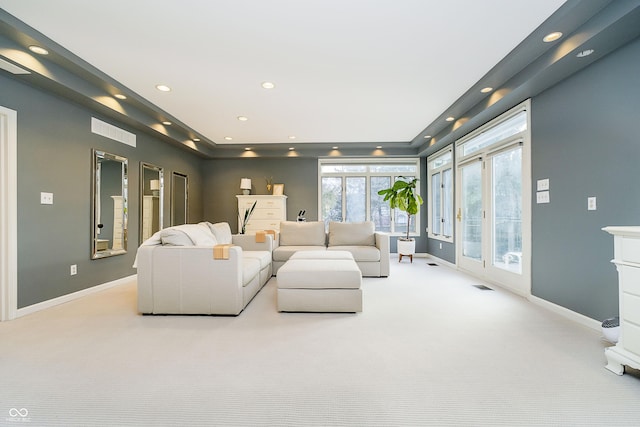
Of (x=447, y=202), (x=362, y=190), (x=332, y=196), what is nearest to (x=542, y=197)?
(x=447, y=202)

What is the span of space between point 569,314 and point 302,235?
12.2 ft

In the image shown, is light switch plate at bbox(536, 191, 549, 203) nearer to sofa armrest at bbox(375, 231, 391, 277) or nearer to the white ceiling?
the white ceiling

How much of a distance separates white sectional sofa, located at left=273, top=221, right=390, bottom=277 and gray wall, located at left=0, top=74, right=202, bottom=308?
254 centimetres

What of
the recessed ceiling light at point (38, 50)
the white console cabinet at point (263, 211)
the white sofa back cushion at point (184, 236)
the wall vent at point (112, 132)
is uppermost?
the recessed ceiling light at point (38, 50)

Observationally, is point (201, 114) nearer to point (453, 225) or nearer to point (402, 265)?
point (402, 265)

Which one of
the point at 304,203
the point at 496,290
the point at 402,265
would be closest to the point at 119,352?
the point at 496,290

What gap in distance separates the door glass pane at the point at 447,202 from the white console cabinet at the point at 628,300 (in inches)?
155

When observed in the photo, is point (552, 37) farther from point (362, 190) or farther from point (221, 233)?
point (362, 190)

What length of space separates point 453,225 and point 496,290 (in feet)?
Result: 6.10

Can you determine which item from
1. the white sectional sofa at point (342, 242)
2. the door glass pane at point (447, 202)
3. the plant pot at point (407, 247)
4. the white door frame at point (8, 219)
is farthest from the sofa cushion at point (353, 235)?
the white door frame at point (8, 219)

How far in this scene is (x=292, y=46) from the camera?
107 inches

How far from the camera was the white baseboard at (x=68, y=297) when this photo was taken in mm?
2954

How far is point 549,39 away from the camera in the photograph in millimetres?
2490

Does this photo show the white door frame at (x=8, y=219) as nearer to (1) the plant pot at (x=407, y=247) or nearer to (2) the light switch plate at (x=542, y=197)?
Answer: (2) the light switch plate at (x=542, y=197)
